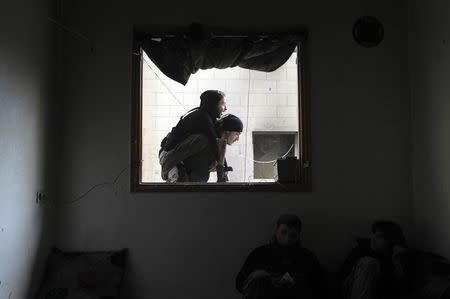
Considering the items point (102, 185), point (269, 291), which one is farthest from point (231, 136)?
point (269, 291)

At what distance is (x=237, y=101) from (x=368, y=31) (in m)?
1.05

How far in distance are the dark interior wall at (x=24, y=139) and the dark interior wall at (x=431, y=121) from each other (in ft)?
8.12

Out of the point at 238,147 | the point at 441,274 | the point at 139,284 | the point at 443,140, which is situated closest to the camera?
the point at 441,274

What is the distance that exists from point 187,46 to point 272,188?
1161 mm

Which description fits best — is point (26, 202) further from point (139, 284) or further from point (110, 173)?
point (139, 284)

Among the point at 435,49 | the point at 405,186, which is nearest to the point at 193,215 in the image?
the point at 405,186

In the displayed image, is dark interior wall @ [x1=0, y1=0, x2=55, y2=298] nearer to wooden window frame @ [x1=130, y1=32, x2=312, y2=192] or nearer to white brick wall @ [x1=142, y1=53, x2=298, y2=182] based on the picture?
wooden window frame @ [x1=130, y1=32, x2=312, y2=192]

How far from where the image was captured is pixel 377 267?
236 cm

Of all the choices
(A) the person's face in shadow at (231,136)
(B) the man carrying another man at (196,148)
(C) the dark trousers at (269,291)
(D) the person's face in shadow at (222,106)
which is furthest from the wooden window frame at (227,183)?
(C) the dark trousers at (269,291)

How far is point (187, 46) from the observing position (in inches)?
117

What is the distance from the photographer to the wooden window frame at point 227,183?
2877 millimetres

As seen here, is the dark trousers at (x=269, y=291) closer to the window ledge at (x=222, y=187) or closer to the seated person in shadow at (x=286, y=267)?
the seated person in shadow at (x=286, y=267)

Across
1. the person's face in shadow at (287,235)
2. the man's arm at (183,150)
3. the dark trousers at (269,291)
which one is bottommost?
the dark trousers at (269,291)

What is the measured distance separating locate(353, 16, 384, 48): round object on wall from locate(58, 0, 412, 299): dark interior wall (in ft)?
0.15
